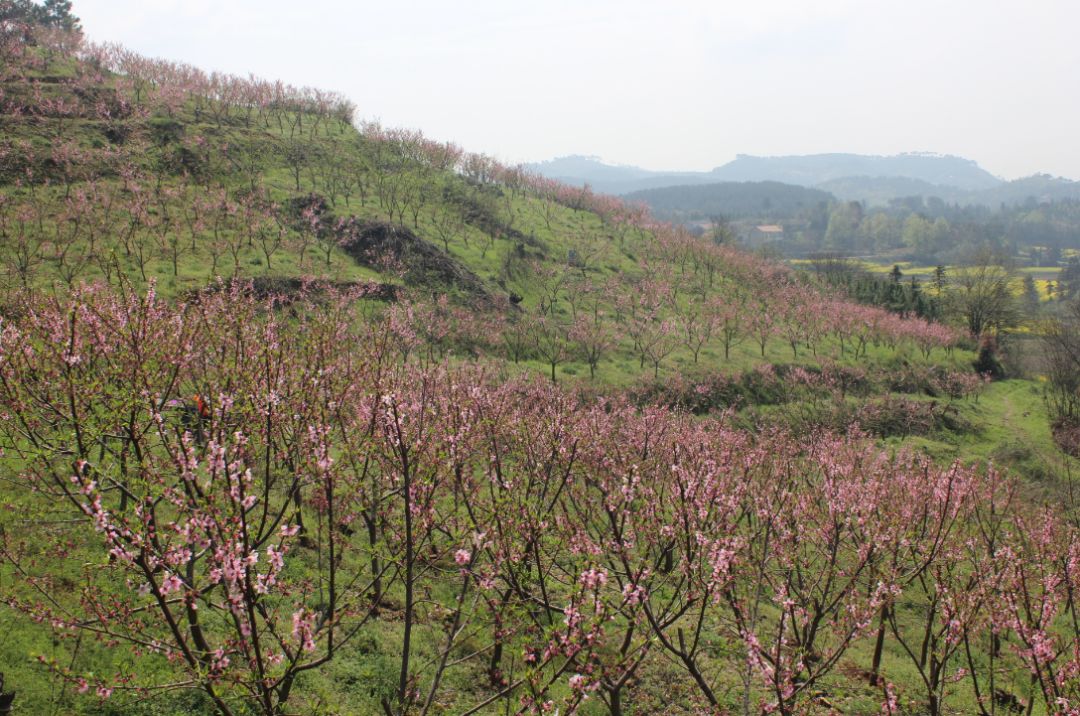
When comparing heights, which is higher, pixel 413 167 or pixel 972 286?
pixel 413 167

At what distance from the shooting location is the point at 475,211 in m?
80.2

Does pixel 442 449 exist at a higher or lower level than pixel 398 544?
higher

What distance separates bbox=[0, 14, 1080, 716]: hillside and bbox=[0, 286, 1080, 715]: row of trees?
0.48 ft

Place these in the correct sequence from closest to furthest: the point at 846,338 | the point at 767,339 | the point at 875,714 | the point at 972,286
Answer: the point at 875,714
the point at 767,339
the point at 846,338
the point at 972,286

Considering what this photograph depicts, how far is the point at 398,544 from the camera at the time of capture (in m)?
10.4

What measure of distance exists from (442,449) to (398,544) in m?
1.92

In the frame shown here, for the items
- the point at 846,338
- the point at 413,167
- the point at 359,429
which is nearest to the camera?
the point at 359,429

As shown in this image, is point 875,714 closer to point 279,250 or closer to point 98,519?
point 98,519

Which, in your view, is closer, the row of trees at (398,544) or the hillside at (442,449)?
the row of trees at (398,544)

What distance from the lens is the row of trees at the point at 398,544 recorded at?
A: 721 cm

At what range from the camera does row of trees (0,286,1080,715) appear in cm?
721

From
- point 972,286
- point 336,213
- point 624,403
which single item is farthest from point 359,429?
point 972,286

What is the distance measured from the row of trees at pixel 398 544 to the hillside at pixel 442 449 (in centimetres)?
15

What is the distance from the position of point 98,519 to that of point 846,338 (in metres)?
81.2
